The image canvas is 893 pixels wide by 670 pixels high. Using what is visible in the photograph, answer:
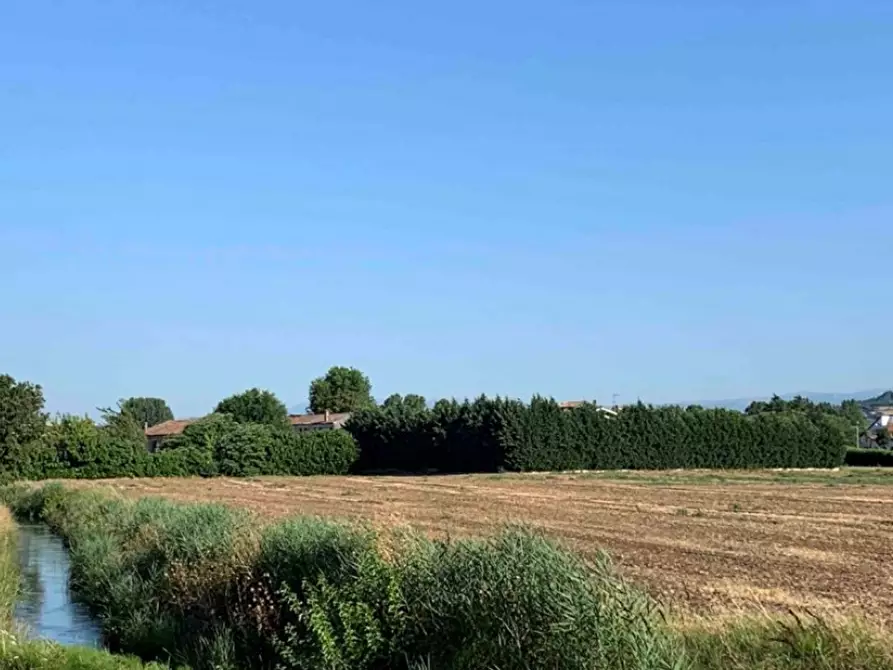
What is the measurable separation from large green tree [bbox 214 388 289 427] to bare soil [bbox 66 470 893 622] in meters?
67.3

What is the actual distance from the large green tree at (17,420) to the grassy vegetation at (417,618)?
28891 mm

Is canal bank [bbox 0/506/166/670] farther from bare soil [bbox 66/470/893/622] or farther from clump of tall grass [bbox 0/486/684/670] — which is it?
bare soil [bbox 66/470/893/622]

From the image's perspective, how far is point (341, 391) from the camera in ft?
511

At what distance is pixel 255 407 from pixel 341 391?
25.2 m

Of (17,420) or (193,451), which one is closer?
(17,420)

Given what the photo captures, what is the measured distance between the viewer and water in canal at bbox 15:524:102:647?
17859mm

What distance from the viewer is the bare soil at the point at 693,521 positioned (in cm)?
1678

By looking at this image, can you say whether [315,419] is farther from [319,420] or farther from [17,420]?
[17,420]

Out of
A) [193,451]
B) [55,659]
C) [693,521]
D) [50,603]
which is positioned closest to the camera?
[55,659]

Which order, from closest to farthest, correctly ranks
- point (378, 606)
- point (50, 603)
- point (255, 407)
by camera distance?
point (378, 606), point (50, 603), point (255, 407)

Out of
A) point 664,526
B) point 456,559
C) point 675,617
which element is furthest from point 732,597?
point 664,526

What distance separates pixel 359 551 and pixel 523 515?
23822mm

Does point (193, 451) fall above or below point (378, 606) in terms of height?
above

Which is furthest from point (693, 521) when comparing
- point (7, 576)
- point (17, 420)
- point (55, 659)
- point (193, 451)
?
point (193, 451)
